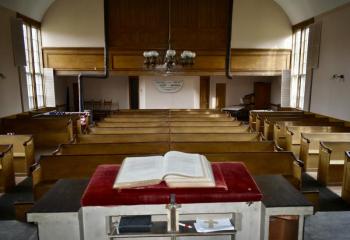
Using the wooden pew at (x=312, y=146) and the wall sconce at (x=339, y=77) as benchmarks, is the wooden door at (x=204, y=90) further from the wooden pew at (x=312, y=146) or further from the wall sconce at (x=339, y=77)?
the wooden pew at (x=312, y=146)

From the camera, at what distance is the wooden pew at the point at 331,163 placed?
4660mm

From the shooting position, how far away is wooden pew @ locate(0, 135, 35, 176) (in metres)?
5.25

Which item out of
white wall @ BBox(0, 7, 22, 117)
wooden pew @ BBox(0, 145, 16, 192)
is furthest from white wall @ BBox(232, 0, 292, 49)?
wooden pew @ BBox(0, 145, 16, 192)

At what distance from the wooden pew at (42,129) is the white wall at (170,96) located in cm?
623

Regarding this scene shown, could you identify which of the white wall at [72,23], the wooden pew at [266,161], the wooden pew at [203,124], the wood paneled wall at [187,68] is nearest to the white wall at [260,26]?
the wood paneled wall at [187,68]

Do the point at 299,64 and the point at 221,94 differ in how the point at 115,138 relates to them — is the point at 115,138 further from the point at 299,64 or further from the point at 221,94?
the point at 221,94

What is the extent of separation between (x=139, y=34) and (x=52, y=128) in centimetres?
465

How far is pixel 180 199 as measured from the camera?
106 cm

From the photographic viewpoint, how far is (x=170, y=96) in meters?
13.5

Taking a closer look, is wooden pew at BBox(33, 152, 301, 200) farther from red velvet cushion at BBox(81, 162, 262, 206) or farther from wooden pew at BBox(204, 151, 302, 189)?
red velvet cushion at BBox(81, 162, 262, 206)

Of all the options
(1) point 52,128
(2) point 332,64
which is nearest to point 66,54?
(1) point 52,128

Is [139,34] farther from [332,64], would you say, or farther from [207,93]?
[332,64]

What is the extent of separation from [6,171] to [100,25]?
6918mm

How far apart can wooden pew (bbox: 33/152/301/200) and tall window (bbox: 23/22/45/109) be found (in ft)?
21.4
